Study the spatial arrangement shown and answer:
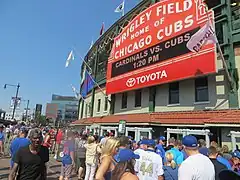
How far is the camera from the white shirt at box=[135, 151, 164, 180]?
14.4 feet

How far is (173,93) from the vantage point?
14.7 m

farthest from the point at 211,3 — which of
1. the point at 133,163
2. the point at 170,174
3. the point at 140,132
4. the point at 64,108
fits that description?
the point at 64,108

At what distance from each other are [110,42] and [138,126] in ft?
40.1

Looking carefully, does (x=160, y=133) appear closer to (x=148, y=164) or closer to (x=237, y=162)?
(x=237, y=162)

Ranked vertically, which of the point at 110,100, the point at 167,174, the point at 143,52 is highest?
the point at 143,52

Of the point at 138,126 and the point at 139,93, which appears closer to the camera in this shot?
the point at 138,126

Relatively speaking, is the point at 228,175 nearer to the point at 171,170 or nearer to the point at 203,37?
the point at 171,170

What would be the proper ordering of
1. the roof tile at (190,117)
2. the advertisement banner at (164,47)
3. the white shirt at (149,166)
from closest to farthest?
the white shirt at (149,166), the roof tile at (190,117), the advertisement banner at (164,47)

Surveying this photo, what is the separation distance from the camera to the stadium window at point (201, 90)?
41.6ft

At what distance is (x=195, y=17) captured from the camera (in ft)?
42.6

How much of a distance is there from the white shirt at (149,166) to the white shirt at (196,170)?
1.06m

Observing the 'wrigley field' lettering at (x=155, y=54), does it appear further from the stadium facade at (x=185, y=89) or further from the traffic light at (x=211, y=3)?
the traffic light at (x=211, y=3)

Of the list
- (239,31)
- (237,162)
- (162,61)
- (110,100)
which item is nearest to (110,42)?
(110,100)

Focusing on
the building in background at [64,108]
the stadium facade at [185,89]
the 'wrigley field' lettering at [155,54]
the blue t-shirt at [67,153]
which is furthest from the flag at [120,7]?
the building in background at [64,108]
